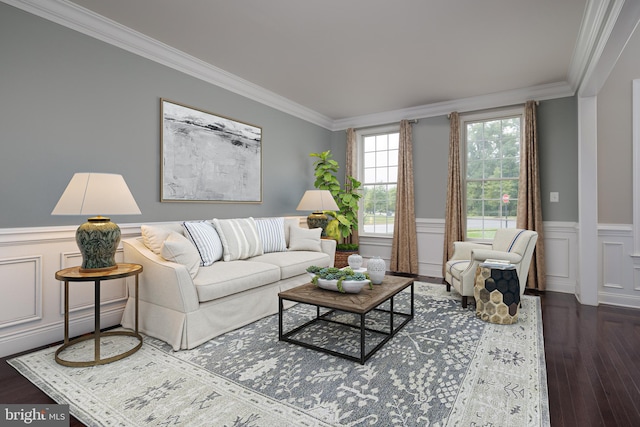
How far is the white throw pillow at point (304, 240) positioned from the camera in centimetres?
428

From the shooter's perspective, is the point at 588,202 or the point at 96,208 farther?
the point at 588,202

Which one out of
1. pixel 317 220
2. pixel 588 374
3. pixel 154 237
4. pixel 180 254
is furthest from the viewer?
pixel 317 220

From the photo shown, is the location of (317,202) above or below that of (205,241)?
above

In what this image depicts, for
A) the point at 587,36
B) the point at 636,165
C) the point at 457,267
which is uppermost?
the point at 587,36

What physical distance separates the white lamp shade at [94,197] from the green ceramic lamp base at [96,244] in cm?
17

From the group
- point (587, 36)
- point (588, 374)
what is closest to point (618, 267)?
point (588, 374)

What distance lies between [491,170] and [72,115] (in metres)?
4.97

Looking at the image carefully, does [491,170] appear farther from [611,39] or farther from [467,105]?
[611,39]

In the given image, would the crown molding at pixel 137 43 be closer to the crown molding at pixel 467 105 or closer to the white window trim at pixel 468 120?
the crown molding at pixel 467 105

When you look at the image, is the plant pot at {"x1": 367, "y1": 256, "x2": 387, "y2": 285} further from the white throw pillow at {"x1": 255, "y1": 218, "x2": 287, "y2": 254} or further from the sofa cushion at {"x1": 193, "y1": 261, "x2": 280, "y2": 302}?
the white throw pillow at {"x1": 255, "y1": 218, "x2": 287, "y2": 254}

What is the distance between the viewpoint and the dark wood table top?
2.26 m

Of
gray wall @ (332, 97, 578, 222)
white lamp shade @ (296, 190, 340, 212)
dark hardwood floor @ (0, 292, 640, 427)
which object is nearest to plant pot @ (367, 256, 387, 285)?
dark hardwood floor @ (0, 292, 640, 427)

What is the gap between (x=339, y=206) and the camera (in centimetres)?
528

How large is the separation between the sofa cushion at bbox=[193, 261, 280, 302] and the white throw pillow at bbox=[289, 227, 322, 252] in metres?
0.99
